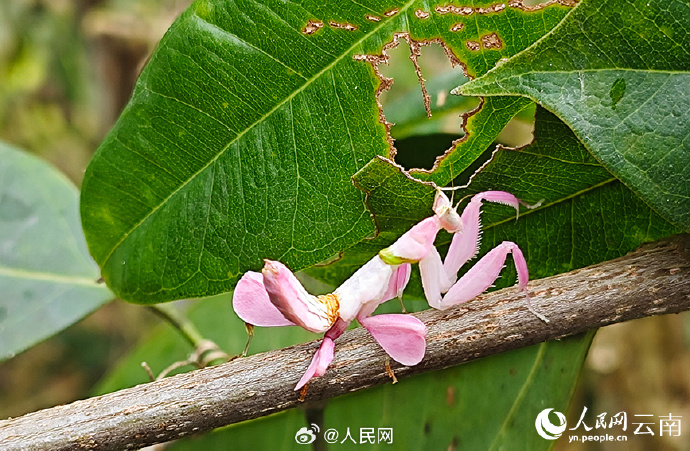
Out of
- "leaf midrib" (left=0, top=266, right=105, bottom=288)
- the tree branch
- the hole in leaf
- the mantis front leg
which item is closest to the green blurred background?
the hole in leaf

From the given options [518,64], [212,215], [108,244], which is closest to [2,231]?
[108,244]

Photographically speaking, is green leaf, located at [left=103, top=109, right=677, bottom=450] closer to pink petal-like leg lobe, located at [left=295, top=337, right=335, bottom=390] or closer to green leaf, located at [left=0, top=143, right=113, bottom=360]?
pink petal-like leg lobe, located at [left=295, top=337, right=335, bottom=390]

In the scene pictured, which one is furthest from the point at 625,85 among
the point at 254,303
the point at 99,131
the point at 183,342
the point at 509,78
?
the point at 99,131

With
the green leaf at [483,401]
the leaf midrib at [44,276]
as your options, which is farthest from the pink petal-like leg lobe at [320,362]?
the leaf midrib at [44,276]

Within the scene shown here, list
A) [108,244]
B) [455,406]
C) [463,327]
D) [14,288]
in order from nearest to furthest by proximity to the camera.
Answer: [463,327]
[108,244]
[455,406]
[14,288]

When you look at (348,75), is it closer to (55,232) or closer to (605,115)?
(605,115)
